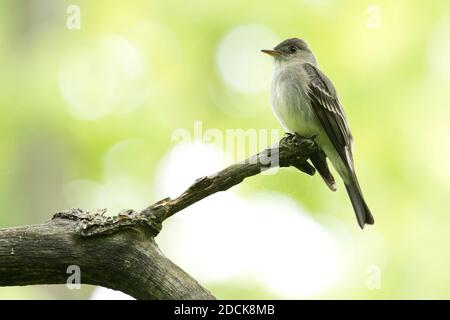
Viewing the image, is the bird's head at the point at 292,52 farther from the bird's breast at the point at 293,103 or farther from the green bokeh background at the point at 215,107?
the green bokeh background at the point at 215,107

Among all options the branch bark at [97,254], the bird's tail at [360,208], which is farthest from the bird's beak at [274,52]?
the branch bark at [97,254]

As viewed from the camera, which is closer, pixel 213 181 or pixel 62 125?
pixel 213 181

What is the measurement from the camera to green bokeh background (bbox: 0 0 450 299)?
911cm

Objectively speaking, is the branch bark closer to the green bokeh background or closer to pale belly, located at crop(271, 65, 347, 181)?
pale belly, located at crop(271, 65, 347, 181)

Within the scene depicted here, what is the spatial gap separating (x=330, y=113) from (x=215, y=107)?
4.55 m

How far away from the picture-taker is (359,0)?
1098 centimetres

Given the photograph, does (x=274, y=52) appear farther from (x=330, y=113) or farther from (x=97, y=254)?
(x=97, y=254)

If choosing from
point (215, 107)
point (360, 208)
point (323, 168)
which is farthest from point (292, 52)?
point (215, 107)

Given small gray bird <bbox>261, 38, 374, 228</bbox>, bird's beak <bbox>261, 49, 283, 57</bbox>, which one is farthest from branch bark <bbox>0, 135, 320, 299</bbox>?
bird's beak <bbox>261, 49, 283, 57</bbox>

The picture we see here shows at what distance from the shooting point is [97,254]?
411 cm
